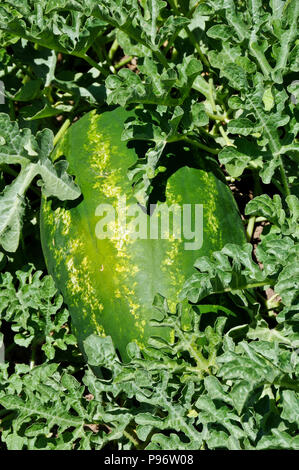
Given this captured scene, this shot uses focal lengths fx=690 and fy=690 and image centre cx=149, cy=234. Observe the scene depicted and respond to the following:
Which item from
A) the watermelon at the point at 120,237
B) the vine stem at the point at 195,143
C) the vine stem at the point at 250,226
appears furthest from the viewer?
the vine stem at the point at 250,226

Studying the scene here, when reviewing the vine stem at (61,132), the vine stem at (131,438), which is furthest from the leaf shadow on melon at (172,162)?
the vine stem at (131,438)

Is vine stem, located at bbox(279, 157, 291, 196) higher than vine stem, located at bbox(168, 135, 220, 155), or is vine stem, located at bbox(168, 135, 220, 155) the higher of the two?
vine stem, located at bbox(168, 135, 220, 155)

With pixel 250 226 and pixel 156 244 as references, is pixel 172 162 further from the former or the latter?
pixel 250 226

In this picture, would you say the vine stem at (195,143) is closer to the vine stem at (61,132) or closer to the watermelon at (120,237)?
the watermelon at (120,237)

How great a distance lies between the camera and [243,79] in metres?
2.55

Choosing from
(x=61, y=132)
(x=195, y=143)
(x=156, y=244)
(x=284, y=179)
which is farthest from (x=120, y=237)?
(x=61, y=132)

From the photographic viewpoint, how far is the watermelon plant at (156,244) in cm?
240

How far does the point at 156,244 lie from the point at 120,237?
5.3 inches

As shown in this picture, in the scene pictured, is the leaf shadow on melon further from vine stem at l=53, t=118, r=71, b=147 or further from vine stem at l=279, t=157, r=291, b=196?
vine stem at l=53, t=118, r=71, b=147

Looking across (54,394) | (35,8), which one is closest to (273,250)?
(54,394)

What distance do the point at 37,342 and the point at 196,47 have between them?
56.4 inches

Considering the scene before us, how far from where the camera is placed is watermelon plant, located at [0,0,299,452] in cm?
240

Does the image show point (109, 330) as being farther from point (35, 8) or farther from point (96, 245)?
point (35, 8)

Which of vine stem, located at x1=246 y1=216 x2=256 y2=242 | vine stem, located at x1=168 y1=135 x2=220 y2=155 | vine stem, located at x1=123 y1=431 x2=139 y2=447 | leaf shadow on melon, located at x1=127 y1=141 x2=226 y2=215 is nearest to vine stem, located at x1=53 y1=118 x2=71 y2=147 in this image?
leaf shadow on melon, located at x1=127 y1=141 x2=226 y2=215
